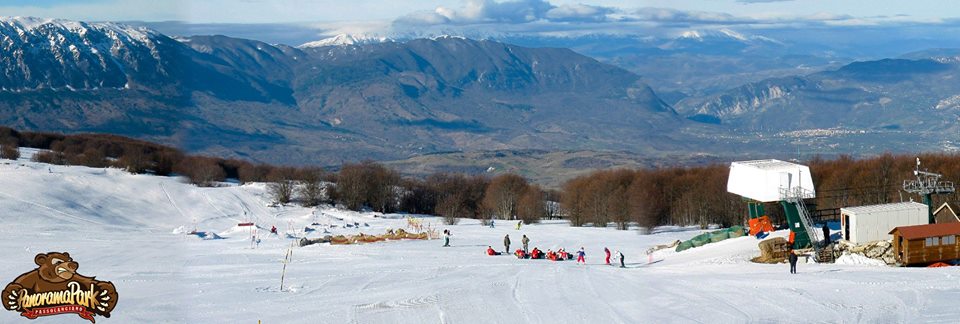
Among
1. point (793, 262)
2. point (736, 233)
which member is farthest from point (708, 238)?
point (793, 262)

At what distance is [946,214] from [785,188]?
21.9 ft

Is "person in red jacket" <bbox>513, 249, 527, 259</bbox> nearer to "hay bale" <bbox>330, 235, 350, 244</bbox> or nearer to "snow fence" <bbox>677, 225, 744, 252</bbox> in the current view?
"snow fence" <bbox>677, 225, 744, 252</bbox>

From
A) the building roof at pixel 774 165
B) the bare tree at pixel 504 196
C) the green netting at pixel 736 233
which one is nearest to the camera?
the building roof at pixel 774 165

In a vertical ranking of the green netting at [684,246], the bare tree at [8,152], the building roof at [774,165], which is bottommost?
the green netting at [684,246]

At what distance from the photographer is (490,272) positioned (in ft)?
117

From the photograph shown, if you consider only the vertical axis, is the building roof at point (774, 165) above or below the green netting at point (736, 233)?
above

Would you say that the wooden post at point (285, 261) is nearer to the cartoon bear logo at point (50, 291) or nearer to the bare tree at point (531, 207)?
the cartoon bear logo at point (50, 291)

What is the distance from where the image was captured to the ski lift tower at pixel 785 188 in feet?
137

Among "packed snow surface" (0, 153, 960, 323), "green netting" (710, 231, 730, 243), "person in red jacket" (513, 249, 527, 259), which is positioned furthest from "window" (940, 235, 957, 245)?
"person in red jacket" (513, 249, 527, 259)

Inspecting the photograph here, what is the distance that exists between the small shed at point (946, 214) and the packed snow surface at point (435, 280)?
6634mm

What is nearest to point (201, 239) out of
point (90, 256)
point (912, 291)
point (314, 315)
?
point (90, 256)

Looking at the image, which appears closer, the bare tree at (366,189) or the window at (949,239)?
the window at (949,239)

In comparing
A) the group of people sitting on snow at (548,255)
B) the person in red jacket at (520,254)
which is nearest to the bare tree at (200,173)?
the person in red jacket at (520,254)

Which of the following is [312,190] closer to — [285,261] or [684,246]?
[684,246]
